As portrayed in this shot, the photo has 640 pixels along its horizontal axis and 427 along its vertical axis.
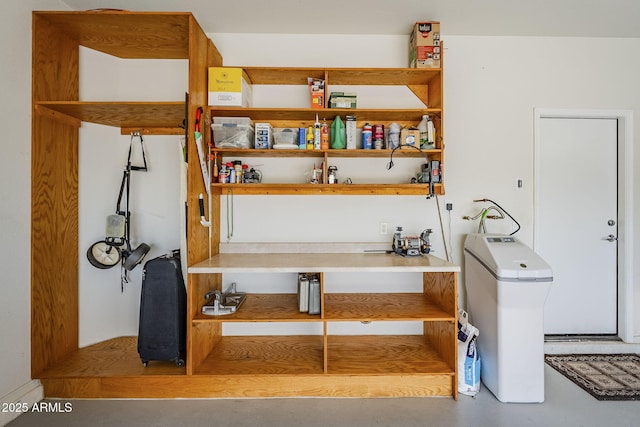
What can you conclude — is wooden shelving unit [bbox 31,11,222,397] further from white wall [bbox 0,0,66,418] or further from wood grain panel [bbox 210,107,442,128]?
wood grain panel [bbox 210,107,442,128]

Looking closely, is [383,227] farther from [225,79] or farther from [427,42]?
[225,79]

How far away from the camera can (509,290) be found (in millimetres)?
1840

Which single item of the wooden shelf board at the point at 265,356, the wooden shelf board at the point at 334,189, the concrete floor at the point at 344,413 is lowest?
the concrete floor at the point at 344,413

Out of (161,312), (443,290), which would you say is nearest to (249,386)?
(161,312)

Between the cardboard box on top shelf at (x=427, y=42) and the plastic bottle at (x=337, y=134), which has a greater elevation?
the cardboard box on top shelf at (x=427, y=42)

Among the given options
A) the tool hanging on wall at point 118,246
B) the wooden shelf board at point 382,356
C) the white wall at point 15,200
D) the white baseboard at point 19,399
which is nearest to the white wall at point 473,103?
the tool hanging on wall at point 118,246

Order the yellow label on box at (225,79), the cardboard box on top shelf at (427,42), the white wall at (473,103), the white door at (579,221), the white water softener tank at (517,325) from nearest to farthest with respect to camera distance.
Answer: the white water softener tank at (517,325) < the yellow label on box at (225,79) < the cardboard box on top shelf at (427,42) < the white wall at (473,103) < the white door at (579,221)

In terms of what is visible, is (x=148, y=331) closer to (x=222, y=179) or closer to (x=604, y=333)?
(x=222, y=179)

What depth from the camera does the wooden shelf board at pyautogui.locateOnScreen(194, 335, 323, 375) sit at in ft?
6.45

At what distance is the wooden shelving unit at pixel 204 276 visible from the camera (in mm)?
1915

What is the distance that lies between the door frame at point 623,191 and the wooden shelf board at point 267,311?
7.09 ft

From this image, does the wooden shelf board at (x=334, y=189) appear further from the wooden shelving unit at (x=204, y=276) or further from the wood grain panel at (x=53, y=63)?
the wood grain panel at (x=53, y=63)

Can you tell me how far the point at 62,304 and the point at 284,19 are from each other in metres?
2.77

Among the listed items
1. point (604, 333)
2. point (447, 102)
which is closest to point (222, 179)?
point (447, 102)
